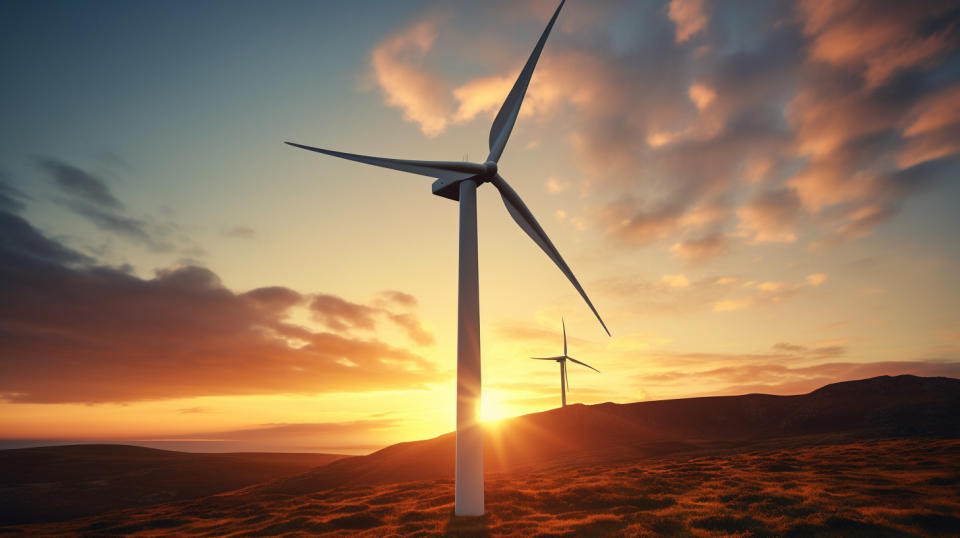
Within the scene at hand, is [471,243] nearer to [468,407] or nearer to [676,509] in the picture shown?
[468,407]

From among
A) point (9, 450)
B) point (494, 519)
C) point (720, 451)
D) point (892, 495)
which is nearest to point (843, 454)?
point (720, 451)

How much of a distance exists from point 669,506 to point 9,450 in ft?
805

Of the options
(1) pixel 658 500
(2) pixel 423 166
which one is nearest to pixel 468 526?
(1) pixel 658 500

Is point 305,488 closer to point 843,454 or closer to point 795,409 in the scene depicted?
point 843,454

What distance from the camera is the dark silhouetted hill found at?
110562 mm

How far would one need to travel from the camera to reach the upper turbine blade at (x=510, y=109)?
1711 inches

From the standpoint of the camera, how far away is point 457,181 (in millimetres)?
39781

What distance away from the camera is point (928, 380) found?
142 metres

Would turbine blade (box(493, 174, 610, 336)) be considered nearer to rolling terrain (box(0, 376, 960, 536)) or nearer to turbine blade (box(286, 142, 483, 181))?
turbine blade (box(286, 142, 483, 181))

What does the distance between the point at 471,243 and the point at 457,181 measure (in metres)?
6.68

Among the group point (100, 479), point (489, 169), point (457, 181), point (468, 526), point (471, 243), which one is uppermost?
point (489, 169)

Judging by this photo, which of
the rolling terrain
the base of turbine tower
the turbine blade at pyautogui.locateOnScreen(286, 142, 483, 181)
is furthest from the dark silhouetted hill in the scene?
the base of turbine tower

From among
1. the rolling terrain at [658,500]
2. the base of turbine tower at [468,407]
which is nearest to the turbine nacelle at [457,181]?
the base of turbine tower at [468,407]

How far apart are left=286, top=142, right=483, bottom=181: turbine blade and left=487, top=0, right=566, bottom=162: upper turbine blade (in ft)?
13.7
